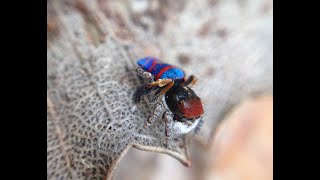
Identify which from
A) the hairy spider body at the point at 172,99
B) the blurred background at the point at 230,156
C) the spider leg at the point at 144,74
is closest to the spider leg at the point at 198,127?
the hairy spider body at the point at 172,99

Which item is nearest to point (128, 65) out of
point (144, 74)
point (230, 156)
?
point (144, 74)

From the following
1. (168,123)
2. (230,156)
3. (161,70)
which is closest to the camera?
(168,123)

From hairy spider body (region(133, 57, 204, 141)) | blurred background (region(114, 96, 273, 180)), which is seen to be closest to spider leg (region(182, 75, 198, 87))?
hairy spider body (region(133, 57, 204, 141))

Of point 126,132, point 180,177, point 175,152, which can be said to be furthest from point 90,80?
point 180,177

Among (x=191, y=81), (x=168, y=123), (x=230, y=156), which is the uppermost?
(x=191, y=81)

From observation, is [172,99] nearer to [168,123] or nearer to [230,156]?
[168,123]

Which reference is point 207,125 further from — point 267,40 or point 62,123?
point 267,40

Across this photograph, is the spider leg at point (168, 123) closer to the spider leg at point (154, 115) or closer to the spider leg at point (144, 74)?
the spider leg at point (154, 115)
